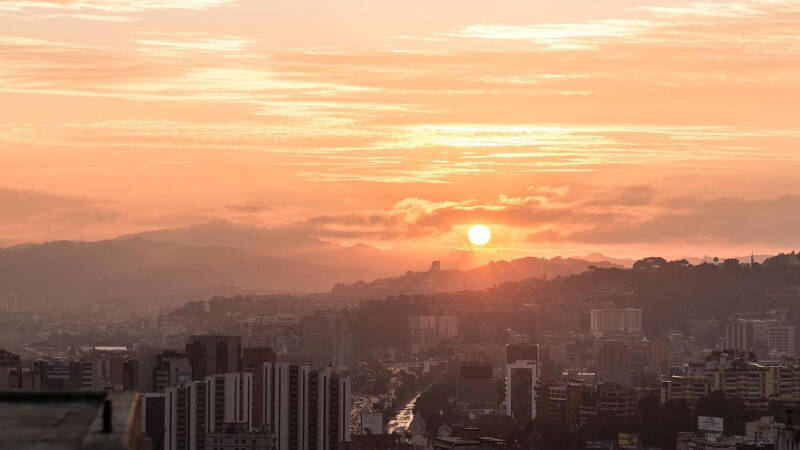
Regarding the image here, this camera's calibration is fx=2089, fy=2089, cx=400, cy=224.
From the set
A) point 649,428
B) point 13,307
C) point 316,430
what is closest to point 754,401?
point 649,428

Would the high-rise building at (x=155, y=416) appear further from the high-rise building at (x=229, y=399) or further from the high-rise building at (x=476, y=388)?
the high-rise building at (x=476, y=388)

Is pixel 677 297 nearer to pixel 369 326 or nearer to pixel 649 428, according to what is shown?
pixel 369 326

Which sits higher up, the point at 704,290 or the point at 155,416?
the point at 704,290

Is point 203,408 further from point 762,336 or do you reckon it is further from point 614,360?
point 762,336

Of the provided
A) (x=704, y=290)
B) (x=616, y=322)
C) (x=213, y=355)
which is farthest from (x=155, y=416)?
(x=704, y=290)

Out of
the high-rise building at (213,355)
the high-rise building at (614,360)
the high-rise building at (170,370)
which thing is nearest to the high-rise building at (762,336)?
the high-rise building at (614,360)
